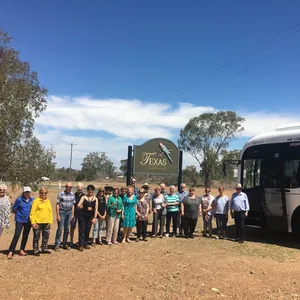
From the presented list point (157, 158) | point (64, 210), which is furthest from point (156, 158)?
point (64, 210)

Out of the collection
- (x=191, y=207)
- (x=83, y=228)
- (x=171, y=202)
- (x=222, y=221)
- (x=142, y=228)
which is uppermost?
(x=171, y=202)

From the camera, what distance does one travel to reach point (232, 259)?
25.0 ft

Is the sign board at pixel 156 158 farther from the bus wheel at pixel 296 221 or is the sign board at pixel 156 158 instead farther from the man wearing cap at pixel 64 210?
the bus wheel at pixel 296 221

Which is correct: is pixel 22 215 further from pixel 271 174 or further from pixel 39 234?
pixel 271 174

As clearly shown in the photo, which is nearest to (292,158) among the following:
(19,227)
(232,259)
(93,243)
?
(232,259)

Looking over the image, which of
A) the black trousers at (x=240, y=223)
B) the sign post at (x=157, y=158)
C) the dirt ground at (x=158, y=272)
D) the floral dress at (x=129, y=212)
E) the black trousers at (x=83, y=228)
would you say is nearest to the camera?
the dirt ground at (x=158, y=272)

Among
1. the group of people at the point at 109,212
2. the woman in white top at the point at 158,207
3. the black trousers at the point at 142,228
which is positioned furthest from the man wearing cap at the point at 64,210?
the woman in white top at the point at 158,207

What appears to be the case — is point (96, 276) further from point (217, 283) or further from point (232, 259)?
point (232, 259)

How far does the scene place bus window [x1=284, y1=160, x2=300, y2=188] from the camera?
9.11 meters

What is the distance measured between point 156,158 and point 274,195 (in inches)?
240

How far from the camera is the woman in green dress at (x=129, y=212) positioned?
30.6 ft

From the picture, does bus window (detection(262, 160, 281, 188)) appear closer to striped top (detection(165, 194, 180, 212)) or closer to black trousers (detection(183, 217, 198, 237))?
black trousers (detection(183, 217, 198, 237))

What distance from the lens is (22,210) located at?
7.64 m

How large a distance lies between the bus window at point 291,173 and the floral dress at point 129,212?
13.8 ft
